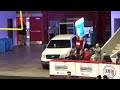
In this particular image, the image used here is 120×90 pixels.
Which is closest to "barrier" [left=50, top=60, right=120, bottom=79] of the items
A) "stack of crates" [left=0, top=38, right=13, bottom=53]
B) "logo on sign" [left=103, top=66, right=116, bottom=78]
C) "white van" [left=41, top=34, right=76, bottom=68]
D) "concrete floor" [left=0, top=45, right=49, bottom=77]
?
"logo on sign" [left=103, top=66, right=116, bottom=78]

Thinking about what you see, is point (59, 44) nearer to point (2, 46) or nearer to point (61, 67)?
point (61, 67)

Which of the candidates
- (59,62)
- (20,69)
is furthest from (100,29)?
(59,62)

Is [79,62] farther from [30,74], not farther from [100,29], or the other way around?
[100,29]

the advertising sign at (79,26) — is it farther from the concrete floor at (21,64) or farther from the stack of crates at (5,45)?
the stack of crates at (5,45)

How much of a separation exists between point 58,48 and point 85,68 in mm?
4702

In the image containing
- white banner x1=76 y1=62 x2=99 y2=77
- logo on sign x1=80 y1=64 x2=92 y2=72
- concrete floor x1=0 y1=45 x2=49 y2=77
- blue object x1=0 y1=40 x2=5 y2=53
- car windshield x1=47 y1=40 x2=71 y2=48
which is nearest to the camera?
white banner x1=76 y1=62 x2=99 y2=77

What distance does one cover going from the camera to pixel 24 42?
2991 cm

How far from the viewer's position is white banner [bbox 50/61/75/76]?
1389 cm

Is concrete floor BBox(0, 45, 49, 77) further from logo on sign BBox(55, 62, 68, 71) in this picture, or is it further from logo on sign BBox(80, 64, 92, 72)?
logo on sign BBox(80, 64, 92, 72)

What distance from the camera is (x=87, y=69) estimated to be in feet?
44.5

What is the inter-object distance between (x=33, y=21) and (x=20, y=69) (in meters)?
14.5

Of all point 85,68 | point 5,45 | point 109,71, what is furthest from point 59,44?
point 5,45
